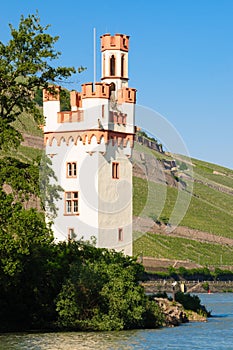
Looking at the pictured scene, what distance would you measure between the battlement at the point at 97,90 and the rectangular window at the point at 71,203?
603 cm

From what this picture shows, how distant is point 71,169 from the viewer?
6253 centimetres

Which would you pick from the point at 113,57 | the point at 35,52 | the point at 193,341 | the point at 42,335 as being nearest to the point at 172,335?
the point at 193,341

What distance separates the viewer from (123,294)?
52531mm

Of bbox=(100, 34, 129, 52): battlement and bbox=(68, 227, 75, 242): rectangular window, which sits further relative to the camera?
bbox=(100, 34, 129, 52): battlement

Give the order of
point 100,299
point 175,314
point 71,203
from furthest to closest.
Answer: point 71,203 → point 175,314 → point 100,299

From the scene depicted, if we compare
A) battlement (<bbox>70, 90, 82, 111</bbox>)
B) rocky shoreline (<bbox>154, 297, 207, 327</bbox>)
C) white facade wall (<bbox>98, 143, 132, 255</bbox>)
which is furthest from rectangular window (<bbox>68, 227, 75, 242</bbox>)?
battlement (<bbox>70, 90, 82, 111</bbox>)

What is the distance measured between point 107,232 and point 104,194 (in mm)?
2297

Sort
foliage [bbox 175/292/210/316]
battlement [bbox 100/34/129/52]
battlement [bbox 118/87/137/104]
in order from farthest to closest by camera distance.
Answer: foliage [bbox 175/292/210/316] < battlement [bbox 100/34/129/52] < battlement [bbox 118/87/137/104]

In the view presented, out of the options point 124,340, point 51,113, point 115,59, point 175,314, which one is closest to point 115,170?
point 51,113

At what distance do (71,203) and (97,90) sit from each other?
277 inches

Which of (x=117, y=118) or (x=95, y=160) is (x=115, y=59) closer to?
(x=117, y=118)

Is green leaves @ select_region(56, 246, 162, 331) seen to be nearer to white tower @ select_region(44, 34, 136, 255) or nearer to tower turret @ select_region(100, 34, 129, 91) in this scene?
white tower @ select_region(44, 34, 136, 255)

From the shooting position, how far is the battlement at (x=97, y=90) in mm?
61906

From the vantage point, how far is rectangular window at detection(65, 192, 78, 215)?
62.6 metres
